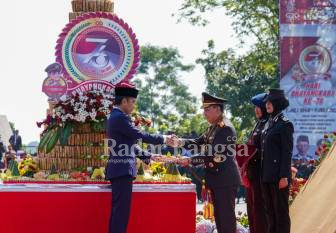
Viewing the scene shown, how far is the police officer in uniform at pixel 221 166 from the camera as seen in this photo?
10.2 m

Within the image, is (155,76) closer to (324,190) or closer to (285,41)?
(285,41)

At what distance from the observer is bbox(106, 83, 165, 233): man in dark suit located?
390 inches

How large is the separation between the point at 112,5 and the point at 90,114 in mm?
1908

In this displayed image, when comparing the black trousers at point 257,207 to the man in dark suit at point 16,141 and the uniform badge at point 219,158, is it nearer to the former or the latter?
the uniform badge at point 219,158

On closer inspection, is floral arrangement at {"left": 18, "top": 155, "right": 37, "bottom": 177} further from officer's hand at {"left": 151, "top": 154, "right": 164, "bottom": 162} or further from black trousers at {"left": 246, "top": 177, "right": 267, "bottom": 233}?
black trousers at {"left": 246, "top": 177, "right": 267, "bottom": 233}

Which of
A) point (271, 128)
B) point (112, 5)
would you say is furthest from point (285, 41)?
point (271, 128)

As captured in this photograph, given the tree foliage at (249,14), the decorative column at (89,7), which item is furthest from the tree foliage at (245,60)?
the decorative column at (89,7)

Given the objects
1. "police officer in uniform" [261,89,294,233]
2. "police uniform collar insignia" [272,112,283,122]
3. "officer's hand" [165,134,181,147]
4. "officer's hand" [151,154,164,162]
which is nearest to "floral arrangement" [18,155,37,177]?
"officer's hand" [151,154,164,162]

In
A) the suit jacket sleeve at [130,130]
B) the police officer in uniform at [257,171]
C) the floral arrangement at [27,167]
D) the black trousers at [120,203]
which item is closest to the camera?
the black trousers at [120,203]

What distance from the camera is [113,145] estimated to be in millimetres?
10109

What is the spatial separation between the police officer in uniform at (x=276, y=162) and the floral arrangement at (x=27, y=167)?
2752mm

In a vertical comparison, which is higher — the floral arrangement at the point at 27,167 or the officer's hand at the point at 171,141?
the officer's hand at the point at 171,141

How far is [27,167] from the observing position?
36.2 feet

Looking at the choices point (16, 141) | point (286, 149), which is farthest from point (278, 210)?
point (16, 141)
